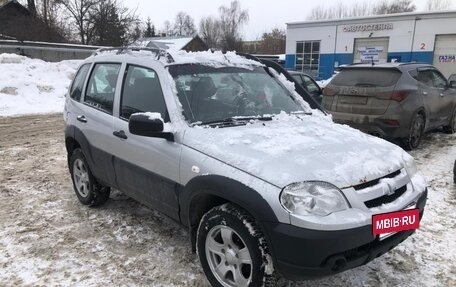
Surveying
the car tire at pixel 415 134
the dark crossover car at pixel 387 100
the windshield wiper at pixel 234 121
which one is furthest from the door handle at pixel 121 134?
the car tire at pixel 415 134

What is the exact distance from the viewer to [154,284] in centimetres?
335

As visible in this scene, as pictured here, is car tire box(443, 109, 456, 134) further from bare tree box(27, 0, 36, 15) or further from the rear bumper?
bare tree box(27, 0, 36, 15)

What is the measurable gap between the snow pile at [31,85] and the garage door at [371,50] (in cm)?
1868

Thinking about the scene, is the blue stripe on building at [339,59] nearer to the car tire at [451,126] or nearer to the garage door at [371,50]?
the garage door at [371,50]

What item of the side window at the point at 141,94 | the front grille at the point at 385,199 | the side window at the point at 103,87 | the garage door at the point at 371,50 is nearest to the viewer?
the front grille at the point at 385,199

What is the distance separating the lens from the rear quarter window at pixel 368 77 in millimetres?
7488

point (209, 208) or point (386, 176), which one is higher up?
point (386, 176)

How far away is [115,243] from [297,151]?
214 cm

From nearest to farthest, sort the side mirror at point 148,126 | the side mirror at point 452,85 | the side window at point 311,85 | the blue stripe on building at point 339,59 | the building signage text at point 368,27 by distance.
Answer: the side mirror at point 148,126 → the side mirror at point 452,85 → the side window at point 311,85 → the blue stripe on building at point 339,59 → the building signage text at point 368,27

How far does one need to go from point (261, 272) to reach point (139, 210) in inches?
97.3

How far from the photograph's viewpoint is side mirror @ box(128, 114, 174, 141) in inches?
130

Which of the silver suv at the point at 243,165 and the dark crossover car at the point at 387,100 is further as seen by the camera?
the dark crossover car at the point at 387,100

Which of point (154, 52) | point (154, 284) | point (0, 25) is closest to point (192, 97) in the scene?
point (154, 52)

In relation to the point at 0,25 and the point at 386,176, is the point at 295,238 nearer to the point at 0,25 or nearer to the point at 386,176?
the point at 386,176
